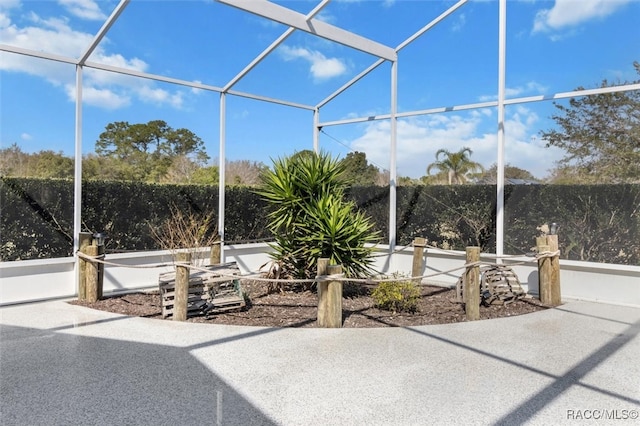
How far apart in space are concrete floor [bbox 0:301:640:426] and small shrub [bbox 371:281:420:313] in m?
0.68

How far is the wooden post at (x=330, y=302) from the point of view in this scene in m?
4.45

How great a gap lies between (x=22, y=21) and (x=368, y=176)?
5.98 meters

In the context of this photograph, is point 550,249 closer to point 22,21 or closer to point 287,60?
point 287,60

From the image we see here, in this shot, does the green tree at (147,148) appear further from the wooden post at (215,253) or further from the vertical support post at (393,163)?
the vertical support post at (393,163)

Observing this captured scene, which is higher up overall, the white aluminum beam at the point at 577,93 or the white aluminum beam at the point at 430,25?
the white aluminum beam at the point at 430,25

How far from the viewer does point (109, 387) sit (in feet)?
9.64

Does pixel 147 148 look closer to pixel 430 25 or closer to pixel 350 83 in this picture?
pixel 350 83

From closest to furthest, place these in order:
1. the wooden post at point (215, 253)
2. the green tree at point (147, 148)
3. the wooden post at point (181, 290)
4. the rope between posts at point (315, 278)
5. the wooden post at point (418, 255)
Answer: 1. the rope between posts at point (315, 278)
2. the wooden post at point (181, 290)
3. the wooden post at point (215, 253)
4. the green tree at point (147, 148)
5. the wooden post at point (418, 255)

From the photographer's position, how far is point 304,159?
6605 mm

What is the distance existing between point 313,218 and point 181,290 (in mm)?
2207

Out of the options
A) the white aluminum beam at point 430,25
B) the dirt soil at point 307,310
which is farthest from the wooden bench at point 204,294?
the white aluminum beam at point 430,25

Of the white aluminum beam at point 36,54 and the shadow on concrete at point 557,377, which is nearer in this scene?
the shadow on concrete at point 557,377

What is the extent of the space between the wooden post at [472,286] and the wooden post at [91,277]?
14.7ft

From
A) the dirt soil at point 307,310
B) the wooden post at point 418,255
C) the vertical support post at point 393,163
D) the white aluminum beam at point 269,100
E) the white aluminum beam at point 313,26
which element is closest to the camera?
the dirt soil at point 307,310
